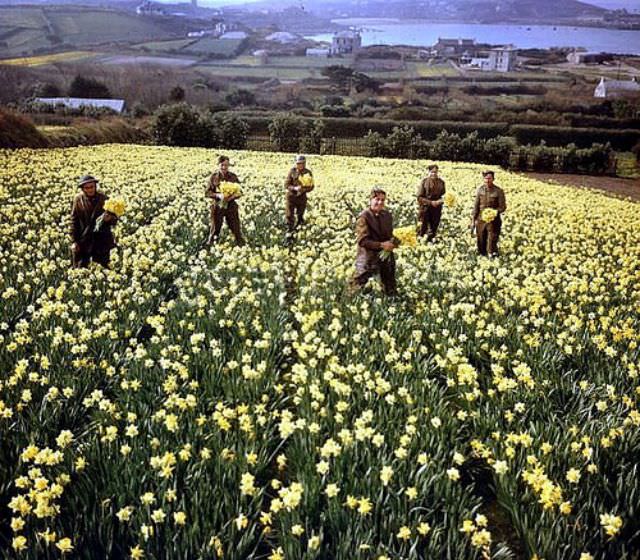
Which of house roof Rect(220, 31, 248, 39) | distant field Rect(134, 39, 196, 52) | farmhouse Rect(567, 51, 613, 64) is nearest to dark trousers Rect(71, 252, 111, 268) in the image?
farmhouse Rect(567, 51, 613, 64)

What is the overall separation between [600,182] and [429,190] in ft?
83.5

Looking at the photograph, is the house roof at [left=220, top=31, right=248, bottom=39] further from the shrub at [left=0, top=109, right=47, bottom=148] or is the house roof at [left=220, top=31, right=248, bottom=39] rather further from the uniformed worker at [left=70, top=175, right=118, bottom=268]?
the uniformed worker at [left=70, top=175, right=118, bottom=268]

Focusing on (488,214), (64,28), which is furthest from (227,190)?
(64,28)

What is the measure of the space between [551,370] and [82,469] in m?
4.79

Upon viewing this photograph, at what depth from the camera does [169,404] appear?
202 inches

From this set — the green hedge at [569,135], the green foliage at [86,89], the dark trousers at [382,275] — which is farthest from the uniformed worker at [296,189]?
the green foliage at [86,89]

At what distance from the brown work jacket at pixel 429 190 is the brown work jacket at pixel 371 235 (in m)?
4.87

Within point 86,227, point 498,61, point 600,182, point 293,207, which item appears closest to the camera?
point 86,227

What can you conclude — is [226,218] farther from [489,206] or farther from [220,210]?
[489,206]

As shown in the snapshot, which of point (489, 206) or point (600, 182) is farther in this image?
point (600, 182)

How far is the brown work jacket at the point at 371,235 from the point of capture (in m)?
9.09

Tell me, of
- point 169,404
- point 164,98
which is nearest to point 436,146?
point 169,404

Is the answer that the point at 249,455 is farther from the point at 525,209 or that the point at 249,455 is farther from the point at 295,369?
the point at 525,209

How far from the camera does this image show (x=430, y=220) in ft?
46.5
